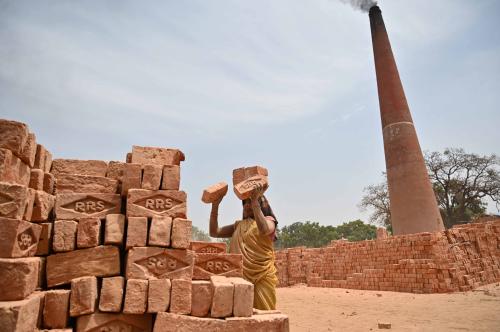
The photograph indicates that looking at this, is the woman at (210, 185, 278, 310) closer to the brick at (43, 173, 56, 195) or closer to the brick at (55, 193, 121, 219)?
the brick at (55, 193, 121, 219)

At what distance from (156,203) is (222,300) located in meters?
1.21

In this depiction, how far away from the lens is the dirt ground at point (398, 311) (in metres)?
A: 7.36

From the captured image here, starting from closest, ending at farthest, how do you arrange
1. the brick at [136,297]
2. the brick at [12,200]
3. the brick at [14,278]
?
the brick at [14,278]
the brick at [12,200]
the brick at [136,297]

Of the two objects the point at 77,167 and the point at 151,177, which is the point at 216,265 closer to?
the point at 151,177

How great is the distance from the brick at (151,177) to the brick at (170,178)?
6cm

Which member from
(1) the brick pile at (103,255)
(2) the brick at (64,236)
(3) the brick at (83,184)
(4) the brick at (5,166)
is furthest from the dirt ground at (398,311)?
(4) the brick at (5,166)

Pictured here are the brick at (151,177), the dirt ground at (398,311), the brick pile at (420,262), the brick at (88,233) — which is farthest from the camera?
the brick pile at (420,262)

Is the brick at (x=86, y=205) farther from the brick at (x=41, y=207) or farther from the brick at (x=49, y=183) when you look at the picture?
the brick at (x=49, y=183)

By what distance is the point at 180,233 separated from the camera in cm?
334

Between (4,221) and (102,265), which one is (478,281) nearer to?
(102,265)

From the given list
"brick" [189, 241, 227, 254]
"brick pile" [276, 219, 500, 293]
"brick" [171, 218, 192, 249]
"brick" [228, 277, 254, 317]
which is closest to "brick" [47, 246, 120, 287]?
"brick" [171, 218, 192, 249]

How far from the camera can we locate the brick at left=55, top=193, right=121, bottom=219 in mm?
3269

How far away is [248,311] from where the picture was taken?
3133 mm

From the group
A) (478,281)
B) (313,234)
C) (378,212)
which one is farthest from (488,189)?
(313,234)
